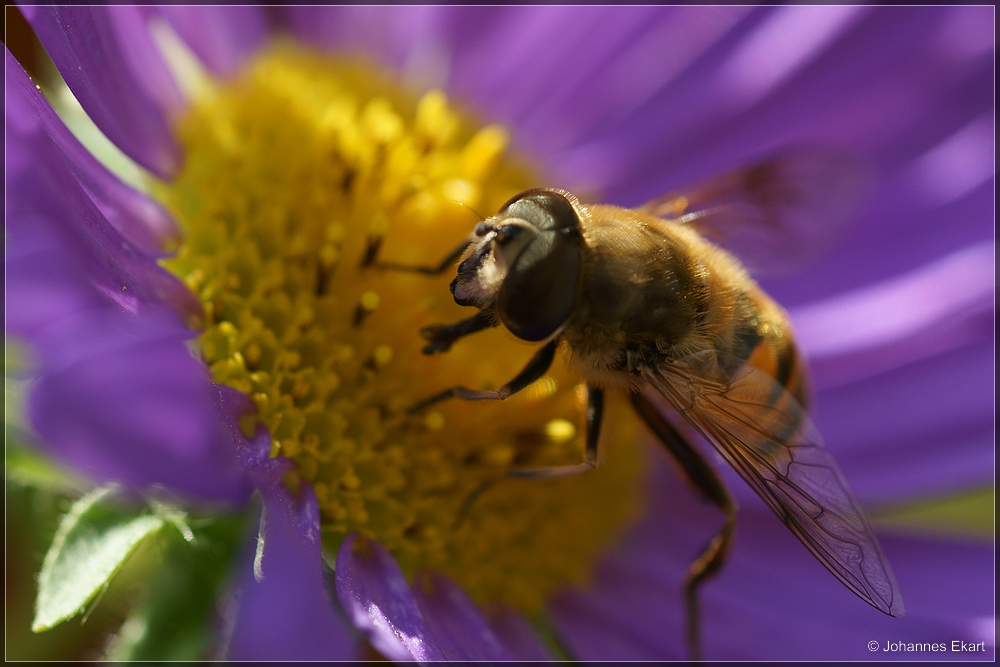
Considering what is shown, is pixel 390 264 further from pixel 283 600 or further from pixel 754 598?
pixel 754 598

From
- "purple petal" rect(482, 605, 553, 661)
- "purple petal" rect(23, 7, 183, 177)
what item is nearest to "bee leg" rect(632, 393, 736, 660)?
"purple petal" rect(482, 605, 553, 661)

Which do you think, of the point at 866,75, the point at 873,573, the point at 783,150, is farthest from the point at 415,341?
the point at 866,75

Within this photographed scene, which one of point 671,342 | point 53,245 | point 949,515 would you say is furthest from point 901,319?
point 53,245

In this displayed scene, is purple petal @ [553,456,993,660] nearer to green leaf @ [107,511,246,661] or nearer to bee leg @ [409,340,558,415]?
bee leg @ [409,340,558,415]

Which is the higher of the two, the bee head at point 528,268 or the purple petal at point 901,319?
the purple petal at point 901,319

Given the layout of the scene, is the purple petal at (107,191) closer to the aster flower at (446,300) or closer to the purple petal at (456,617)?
the aster flower at (446,300)

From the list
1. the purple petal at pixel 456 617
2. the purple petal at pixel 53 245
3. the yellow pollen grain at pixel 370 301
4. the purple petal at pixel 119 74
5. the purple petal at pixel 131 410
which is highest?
the purple petal at pixel 119 74

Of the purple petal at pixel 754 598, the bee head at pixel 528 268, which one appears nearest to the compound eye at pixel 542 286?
the bee head at pixel 528 268
